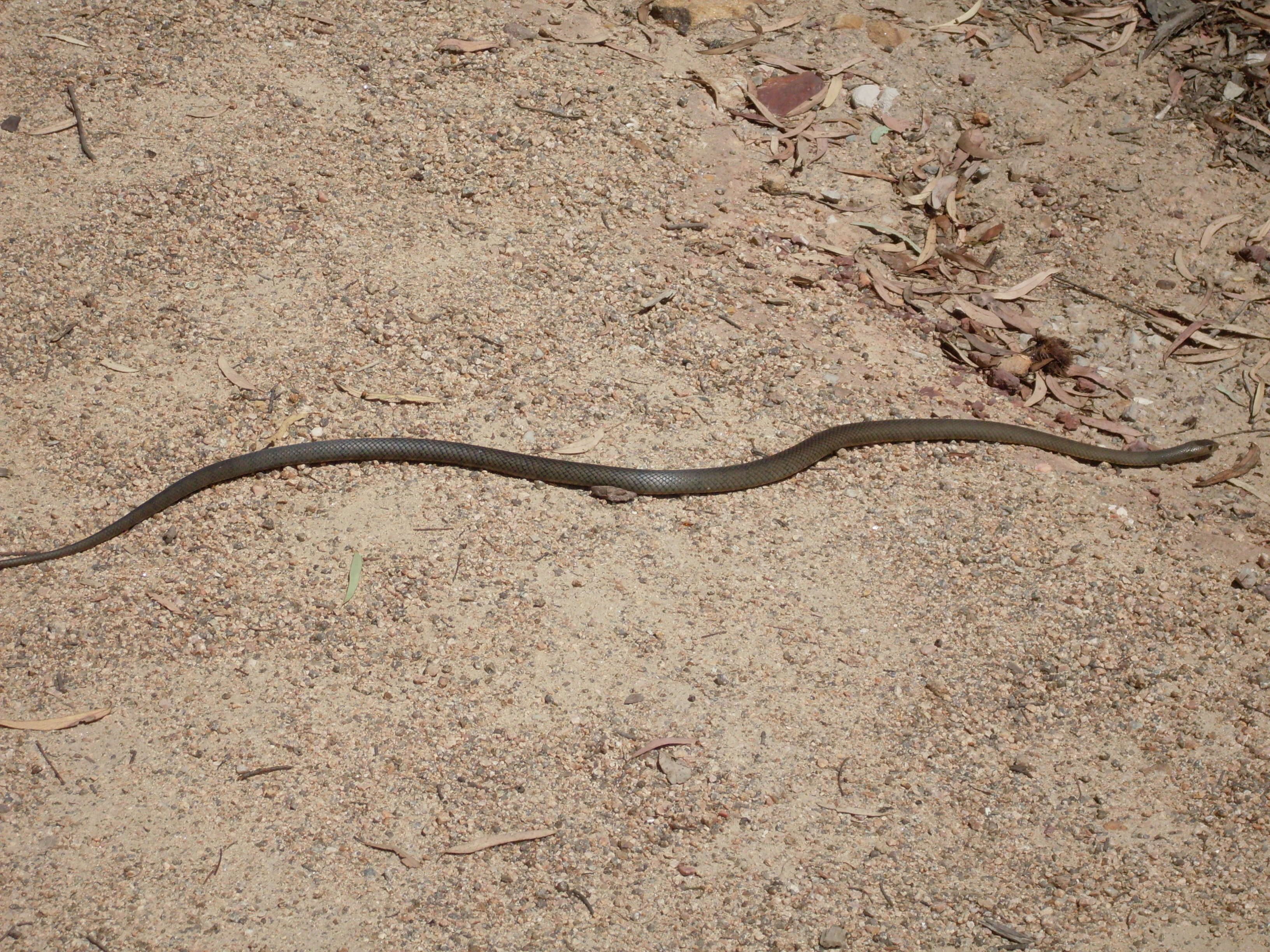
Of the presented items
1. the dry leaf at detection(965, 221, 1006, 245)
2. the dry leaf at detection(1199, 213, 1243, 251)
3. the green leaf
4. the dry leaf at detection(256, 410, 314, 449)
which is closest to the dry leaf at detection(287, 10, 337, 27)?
the dry leaf at detection(256, 410, 314, 449)

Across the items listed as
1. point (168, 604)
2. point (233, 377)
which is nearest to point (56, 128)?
point (233, 377)

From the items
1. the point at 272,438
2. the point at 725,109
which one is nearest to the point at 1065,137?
the point at 725,109

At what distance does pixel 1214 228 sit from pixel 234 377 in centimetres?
631

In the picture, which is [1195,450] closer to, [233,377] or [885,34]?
[885,34]

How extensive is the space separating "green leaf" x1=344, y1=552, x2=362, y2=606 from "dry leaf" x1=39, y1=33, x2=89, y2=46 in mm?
4682

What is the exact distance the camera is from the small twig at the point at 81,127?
21.8 feet

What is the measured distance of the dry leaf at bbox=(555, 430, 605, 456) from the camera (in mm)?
5602

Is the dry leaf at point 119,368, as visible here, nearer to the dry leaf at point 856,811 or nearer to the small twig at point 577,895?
the small twig at point 577,895

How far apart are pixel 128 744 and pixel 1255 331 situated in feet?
22.5

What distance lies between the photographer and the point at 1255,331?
267 inches

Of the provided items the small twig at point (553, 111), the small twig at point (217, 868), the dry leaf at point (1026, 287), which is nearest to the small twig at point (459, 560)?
the small twig at point (217, 868)

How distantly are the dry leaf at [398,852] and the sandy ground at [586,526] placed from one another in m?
0.02

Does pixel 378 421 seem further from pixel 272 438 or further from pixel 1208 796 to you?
pixel 1208 796

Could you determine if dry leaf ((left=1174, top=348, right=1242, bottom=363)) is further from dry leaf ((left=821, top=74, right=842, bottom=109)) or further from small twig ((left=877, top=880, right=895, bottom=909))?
small twig ((left=877, top=880, right=895, bottom=909))
